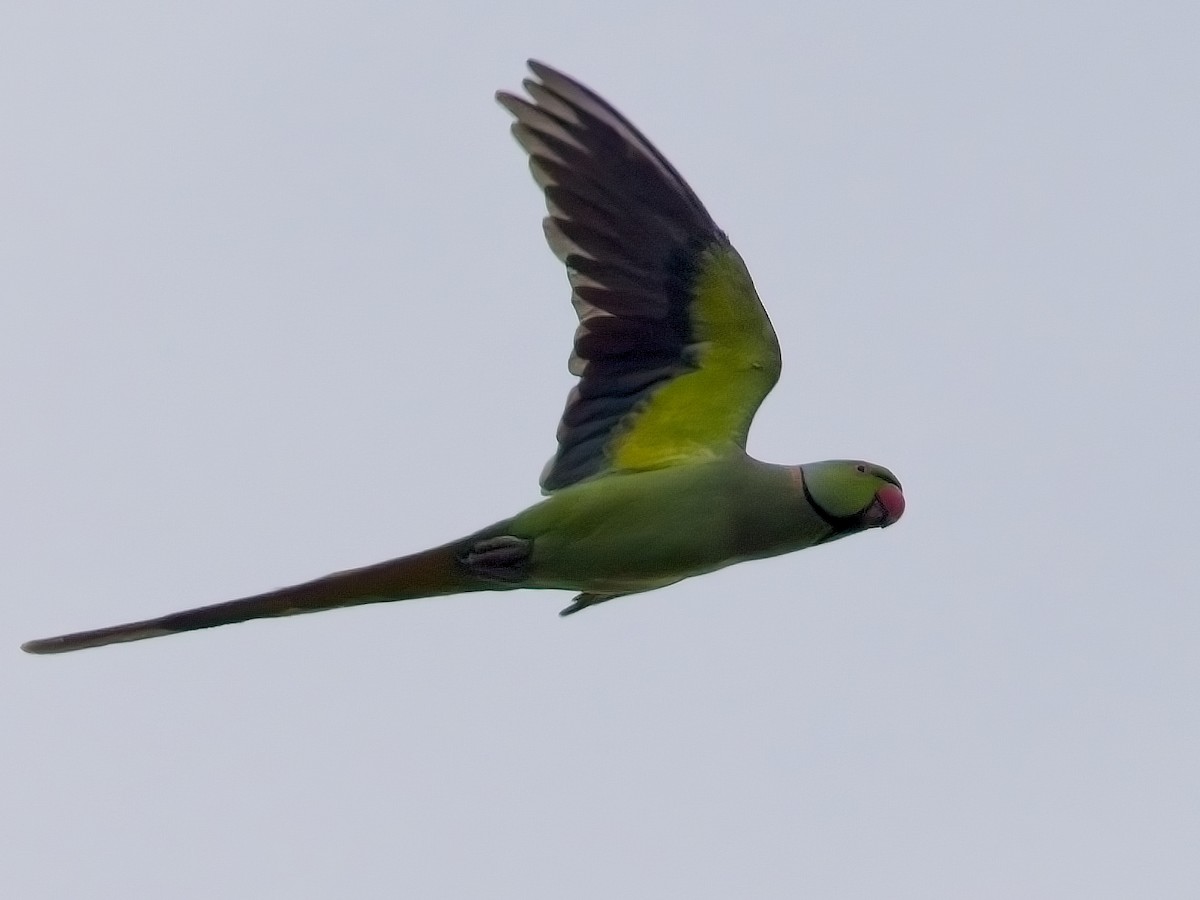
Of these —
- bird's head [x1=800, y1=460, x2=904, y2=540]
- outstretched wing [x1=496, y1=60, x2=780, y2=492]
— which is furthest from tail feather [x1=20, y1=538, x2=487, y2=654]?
bird's head [x1=800, y1=460, x2=904, y2=540]

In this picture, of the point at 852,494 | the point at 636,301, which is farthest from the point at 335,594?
the point at 852,494

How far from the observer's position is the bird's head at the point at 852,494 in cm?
646

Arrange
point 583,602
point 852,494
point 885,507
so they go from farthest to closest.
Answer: point 583,602, point 885,507, point 852,494

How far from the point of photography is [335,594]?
20.5 ft

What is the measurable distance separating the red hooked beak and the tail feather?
167 centimetres

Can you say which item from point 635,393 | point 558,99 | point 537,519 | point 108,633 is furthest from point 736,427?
point 108,633

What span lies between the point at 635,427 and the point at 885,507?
44.5 inches

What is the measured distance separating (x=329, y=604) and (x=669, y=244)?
2077 mm

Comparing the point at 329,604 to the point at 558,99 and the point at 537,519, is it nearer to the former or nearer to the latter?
the point at 537,519

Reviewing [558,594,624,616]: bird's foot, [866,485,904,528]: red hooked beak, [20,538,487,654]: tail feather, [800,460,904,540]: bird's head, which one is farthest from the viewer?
[558,594,624,616]: bird's foot

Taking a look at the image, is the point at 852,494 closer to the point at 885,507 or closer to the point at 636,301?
the point at 885,507

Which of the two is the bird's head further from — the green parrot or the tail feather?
the tail feather

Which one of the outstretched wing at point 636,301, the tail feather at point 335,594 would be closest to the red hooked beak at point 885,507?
the outstretched wing at point 636,301

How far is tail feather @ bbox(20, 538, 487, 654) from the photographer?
618 cm
